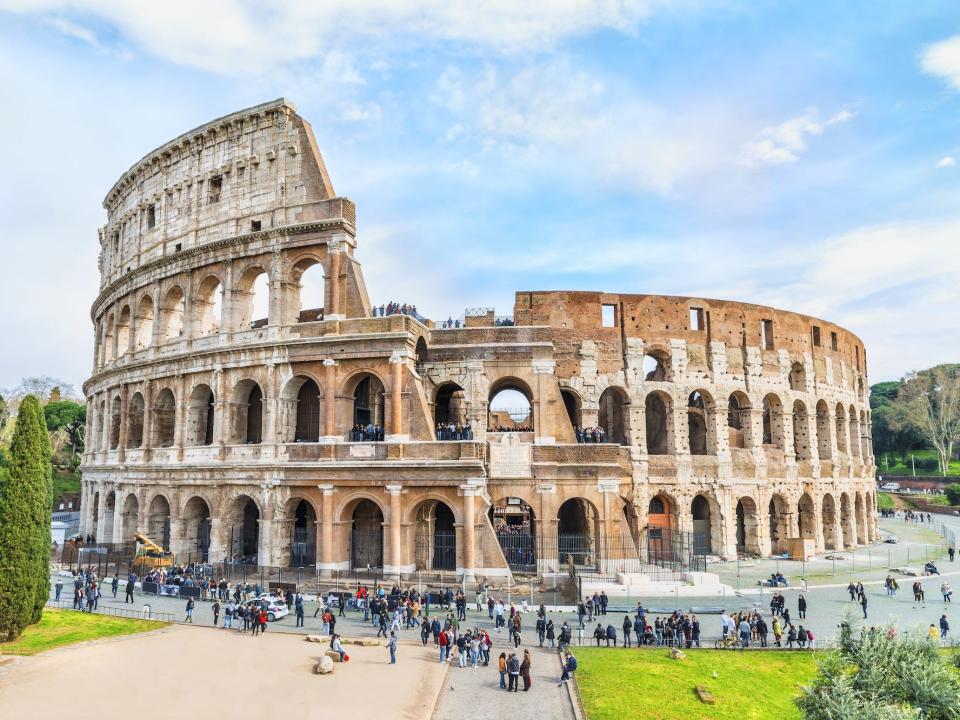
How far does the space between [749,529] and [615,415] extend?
892 centimetres

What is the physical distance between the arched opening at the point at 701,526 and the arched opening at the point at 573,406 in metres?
7.66

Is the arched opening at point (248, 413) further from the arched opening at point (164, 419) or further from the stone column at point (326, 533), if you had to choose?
the stone column at point (326, 533)

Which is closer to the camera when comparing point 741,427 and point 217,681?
point 217,681

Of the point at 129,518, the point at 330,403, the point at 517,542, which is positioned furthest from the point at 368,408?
the point at 129,518

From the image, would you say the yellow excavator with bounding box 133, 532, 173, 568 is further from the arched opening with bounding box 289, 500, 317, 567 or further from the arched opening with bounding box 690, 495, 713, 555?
the arched opening with bounding box 690, 495, 713, 555

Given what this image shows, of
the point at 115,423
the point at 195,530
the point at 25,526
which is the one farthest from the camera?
the point at 115,423

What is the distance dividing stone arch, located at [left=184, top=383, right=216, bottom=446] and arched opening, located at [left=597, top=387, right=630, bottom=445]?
61.5 ft

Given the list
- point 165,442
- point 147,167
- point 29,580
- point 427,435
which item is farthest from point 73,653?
point 147,167

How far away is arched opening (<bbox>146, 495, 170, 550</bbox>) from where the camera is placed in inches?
1184

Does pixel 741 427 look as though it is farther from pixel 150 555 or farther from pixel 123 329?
pixel 123 329

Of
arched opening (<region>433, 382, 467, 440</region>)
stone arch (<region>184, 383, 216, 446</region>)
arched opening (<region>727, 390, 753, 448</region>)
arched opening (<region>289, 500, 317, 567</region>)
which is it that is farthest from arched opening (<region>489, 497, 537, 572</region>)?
stone arch (<region>184, 383, 216, 446</region>)

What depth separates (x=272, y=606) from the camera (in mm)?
21109

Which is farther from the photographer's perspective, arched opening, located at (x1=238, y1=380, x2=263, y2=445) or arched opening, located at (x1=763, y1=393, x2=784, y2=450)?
arched opening, located at (x1=763, y1=393, x2=784, y2=450)

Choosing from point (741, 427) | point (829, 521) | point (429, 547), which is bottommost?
point (829, 521)
